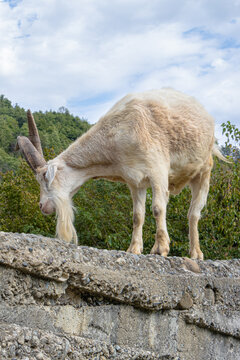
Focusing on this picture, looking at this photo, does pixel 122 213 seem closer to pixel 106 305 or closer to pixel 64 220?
pixel 64 220

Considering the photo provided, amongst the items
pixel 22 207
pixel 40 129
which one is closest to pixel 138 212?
pixel 22 207

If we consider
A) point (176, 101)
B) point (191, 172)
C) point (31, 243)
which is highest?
point (176, 101)

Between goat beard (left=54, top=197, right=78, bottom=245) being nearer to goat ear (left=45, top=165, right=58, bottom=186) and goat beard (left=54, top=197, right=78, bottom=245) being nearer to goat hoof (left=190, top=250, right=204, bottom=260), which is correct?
goat ear (left=45, top=165, right=58, bottom=186)

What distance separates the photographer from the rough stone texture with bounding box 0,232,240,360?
3096 millimetres

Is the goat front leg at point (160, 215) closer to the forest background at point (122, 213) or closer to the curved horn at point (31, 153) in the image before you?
the curved horn at point (31, 153)

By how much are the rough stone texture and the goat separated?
42.8 inches

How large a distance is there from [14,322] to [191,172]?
4.24m

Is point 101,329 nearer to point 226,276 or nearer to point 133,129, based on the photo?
point 226,276

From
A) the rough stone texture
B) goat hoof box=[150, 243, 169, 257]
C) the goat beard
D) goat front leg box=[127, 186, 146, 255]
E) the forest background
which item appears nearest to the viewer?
the rough stone texture

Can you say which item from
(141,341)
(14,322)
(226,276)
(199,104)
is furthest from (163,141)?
(14,322)

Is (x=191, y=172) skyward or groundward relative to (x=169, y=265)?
skyward

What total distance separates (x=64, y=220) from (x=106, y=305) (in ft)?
9.12

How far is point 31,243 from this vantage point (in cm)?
345

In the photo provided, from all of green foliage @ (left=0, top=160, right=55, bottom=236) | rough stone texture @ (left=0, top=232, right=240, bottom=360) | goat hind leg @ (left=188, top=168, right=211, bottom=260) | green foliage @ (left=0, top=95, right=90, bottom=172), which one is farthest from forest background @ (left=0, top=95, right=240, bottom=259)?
green foliage @ (left=0, top=95, right=90, bottom=172)
